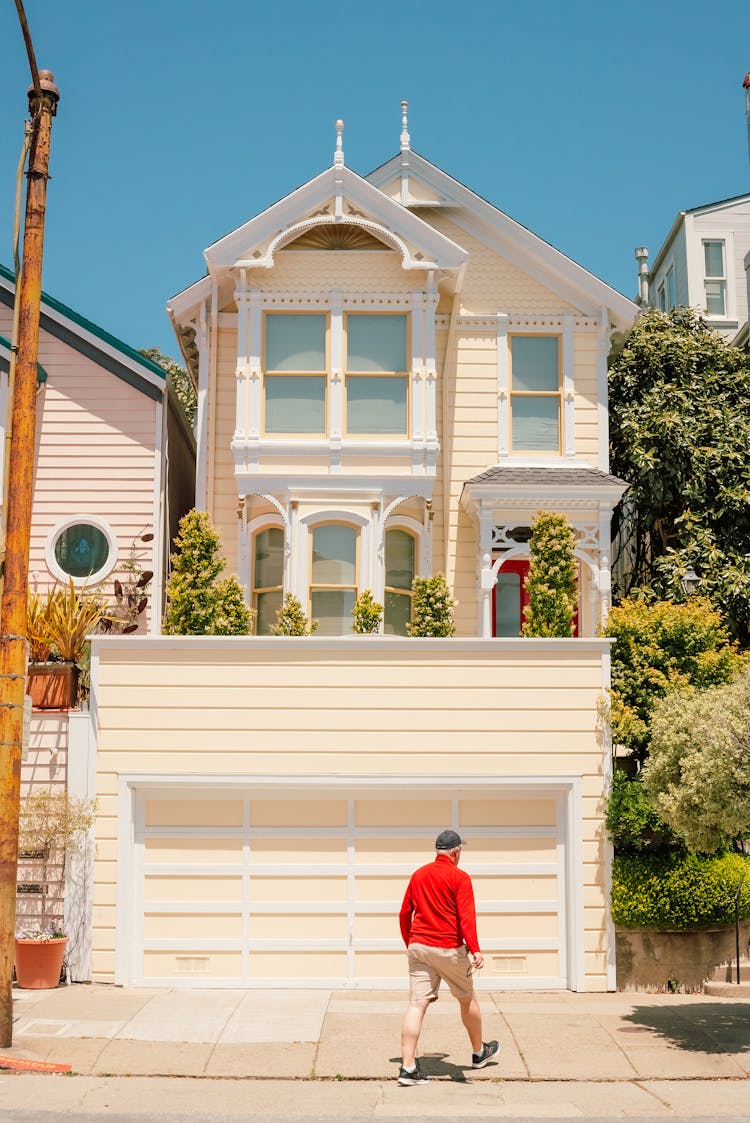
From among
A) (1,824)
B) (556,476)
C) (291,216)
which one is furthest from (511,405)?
(1,824)

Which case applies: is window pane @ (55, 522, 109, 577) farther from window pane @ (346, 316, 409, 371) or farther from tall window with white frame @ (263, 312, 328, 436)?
window pane @ (346, 316, 409, 371)

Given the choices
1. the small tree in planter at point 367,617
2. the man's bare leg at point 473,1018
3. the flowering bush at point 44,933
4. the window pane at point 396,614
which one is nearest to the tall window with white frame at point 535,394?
the window pane at point 396,614

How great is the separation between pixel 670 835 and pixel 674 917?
0.85 meters

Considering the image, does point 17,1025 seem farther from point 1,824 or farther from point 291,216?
point 291,216

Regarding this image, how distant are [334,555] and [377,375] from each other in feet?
9.10

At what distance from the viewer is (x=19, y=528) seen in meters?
11.0

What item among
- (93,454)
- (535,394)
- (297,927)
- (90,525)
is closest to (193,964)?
(297,927)

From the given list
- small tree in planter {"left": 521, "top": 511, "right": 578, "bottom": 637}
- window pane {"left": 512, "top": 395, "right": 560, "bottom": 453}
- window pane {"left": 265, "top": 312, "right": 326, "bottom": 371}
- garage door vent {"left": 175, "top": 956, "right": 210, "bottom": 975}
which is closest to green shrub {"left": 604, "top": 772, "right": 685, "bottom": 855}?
small tree in planter {"left": 521, "top": 511, "right": 578, "bottom": 637}

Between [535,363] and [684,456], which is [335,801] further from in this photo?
[684,456]

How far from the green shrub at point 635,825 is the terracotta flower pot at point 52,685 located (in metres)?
6.09

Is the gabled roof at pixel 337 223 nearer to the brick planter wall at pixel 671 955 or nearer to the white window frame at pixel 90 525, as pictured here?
the white window frame at pixel 90 525

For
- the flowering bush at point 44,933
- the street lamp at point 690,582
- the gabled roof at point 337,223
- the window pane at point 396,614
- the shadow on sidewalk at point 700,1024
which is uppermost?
the gabled roof at point 337,223

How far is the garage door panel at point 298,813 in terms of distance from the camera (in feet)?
45.0

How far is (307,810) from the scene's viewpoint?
13727 mm
